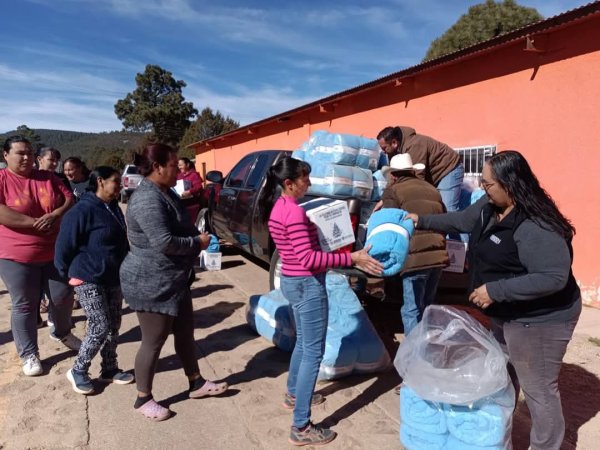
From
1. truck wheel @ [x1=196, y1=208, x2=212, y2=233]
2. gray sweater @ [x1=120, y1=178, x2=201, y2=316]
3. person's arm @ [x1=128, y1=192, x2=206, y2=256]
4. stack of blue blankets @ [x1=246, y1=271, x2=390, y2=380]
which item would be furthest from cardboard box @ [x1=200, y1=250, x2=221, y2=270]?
truck wheel @ [x1=196, y1=208, x2=212, y2=233]

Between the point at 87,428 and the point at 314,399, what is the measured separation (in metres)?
1.55

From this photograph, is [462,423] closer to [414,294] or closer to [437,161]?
[414,294]

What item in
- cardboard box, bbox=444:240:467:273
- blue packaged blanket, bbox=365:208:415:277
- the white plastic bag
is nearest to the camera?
the white plastic bag

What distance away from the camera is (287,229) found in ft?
9.43

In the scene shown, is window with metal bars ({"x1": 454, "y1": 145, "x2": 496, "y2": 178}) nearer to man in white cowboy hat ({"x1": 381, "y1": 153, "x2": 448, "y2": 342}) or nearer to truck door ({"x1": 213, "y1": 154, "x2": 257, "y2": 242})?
truck door ({"x1": 213, "y1": 154, "x2": 257, "y2": 242})

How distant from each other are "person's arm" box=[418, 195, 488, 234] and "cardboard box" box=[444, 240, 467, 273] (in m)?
1.17

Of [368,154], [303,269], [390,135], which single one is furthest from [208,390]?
[390,135]

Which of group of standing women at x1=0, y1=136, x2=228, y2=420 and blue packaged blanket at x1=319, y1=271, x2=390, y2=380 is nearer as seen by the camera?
group of standing women at x1=0, y1=136, x2=228, y2=420

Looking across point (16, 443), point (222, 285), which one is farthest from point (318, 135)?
point (16, 443)

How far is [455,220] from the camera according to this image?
3211 millimetres

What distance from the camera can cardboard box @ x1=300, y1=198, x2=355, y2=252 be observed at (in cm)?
300

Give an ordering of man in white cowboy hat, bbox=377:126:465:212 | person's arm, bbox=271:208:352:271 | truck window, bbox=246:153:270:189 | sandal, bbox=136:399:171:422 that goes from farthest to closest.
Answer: truck window, bbox=246:153:270:189
man in white cowboy hat, bbox=377:126:465:212
sandal, bbox=136:399:171:422
person's arm, bbox=271:208:352:271

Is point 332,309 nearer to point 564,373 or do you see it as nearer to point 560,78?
point 564,373

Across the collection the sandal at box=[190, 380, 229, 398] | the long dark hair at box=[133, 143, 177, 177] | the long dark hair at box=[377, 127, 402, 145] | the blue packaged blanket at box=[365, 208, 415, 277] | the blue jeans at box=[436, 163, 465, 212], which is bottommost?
the sandal at box=[190, 380, 229, 398]
